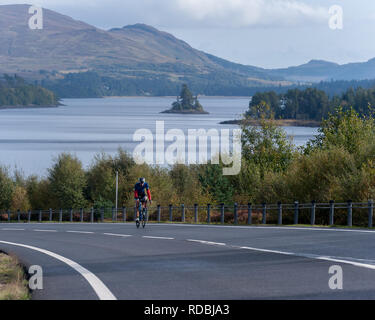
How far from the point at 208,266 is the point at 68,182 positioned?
6147 centimetres

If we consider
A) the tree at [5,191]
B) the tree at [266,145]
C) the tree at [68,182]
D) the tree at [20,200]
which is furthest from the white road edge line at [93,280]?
the tree at [5,191]

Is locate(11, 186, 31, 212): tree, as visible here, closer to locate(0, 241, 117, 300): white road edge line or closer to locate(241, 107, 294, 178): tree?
locate(241, 107, 294, 178): tree

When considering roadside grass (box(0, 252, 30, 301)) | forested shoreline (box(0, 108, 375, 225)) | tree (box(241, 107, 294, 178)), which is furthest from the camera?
tree (box(241, 107, 294, 178))

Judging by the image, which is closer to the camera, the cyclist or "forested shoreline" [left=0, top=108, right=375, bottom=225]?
the cyclist

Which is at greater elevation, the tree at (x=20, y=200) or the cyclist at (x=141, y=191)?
the cyclist at (x=141, y=191)

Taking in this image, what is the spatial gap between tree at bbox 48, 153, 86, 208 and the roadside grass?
188ft

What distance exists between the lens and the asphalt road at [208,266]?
29.9ft

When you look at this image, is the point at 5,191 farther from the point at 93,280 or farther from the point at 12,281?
the point at 93,280

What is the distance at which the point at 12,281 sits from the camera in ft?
35.7

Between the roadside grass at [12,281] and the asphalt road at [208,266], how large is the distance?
0.81 feet

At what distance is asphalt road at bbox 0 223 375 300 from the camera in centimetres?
911

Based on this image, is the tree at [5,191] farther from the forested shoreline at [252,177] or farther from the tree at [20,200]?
the tree at [20,200]

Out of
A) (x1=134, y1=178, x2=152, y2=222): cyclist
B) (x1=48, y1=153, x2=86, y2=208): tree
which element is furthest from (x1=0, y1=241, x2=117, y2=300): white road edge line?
(x1=48, y1=153, x2=86, y2=208): tree
